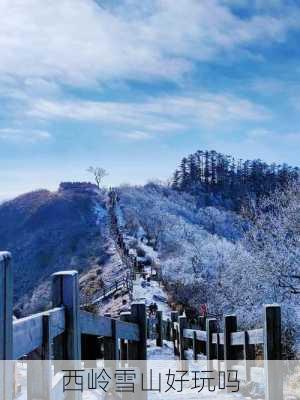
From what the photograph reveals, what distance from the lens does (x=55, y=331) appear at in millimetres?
3037

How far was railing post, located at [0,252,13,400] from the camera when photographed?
1.88 meters

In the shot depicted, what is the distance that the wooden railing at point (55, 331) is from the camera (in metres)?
1.94

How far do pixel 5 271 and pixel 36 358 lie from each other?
0.86m

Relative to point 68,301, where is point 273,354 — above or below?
below

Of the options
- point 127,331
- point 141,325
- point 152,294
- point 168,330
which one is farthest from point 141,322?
point 152,294

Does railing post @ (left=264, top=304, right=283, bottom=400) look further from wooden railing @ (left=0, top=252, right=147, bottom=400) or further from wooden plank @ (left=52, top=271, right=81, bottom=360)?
wooden plank @ (left=52, top=271, right=81, bottom=360)

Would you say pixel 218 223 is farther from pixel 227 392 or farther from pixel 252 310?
pixel 227 392

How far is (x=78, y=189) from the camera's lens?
79562mm

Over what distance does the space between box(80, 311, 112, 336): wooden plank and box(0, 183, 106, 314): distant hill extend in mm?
41671

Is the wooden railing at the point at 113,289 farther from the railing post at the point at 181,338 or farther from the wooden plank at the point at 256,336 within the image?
the wooden plank at the point at 256,336

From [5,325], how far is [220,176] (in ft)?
316

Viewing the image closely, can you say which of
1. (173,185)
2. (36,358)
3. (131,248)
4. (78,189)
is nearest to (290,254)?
(36,358)

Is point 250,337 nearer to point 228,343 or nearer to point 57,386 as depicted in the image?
point 228,343

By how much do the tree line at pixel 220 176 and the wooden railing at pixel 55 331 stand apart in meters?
82.0
